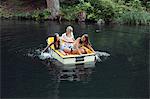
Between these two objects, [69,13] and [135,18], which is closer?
[135,18]

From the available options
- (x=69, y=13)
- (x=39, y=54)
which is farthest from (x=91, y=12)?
(x=39, y=54)

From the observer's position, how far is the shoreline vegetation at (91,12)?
30.5m

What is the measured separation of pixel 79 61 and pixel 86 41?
1.15 meters

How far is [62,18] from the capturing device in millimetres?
31625

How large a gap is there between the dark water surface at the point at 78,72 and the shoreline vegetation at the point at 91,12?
6.00m

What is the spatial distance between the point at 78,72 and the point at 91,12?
1621 cm

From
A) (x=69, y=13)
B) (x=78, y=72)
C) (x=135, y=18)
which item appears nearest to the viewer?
(x=78, y=72)

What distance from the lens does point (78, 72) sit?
15992mm

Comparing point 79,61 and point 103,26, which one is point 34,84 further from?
point 103,26

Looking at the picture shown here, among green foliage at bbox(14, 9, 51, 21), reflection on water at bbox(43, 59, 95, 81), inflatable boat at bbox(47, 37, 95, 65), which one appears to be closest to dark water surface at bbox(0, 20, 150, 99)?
reflection on water at bbox(43, 59, 95, 81)

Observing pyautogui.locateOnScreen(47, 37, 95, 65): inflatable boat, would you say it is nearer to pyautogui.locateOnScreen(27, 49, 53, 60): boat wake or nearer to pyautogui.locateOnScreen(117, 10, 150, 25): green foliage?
pyautogui.locateOnScreen(27, 49, 53, 60): boat wake

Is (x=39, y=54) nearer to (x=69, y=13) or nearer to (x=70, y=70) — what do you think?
(x=70, y=70)

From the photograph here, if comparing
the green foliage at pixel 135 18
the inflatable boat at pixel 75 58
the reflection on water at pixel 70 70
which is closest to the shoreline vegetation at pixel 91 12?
the green foliage at pixel 135 18

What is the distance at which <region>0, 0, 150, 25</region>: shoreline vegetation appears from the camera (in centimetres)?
3048
